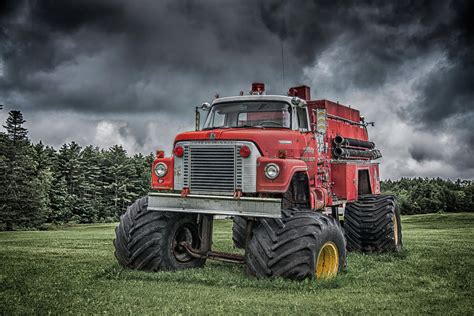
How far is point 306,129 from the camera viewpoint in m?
11.2

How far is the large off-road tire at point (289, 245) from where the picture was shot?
338 inches

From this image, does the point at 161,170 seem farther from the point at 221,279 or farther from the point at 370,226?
the point at 370,226

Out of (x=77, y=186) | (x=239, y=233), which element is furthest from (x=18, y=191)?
(x=239, y=233)

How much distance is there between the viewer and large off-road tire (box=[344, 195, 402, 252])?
44.9 ft

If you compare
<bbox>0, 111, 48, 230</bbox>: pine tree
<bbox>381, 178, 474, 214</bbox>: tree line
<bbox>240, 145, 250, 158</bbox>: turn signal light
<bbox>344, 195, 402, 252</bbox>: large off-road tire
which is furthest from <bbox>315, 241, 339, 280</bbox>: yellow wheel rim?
<bbox>0, 111, 48, 230</bbox>: pine tree

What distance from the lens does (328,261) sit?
9.84m

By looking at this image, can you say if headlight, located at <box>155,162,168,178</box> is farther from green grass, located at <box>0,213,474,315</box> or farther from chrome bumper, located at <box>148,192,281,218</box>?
green grass, located at <box>0,213,474,315</box>

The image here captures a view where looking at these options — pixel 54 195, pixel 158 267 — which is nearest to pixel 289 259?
pixel 158 267

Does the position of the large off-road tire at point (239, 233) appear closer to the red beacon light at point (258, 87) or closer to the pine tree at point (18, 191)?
the red beacon light at point (258, 87)

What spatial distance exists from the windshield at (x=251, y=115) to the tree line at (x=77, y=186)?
117ft

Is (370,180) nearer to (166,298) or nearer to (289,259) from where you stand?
(289,259)

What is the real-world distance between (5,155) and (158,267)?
56.6m

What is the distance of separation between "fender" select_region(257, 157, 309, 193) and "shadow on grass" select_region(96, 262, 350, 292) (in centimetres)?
160

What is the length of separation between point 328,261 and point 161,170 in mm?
3822
